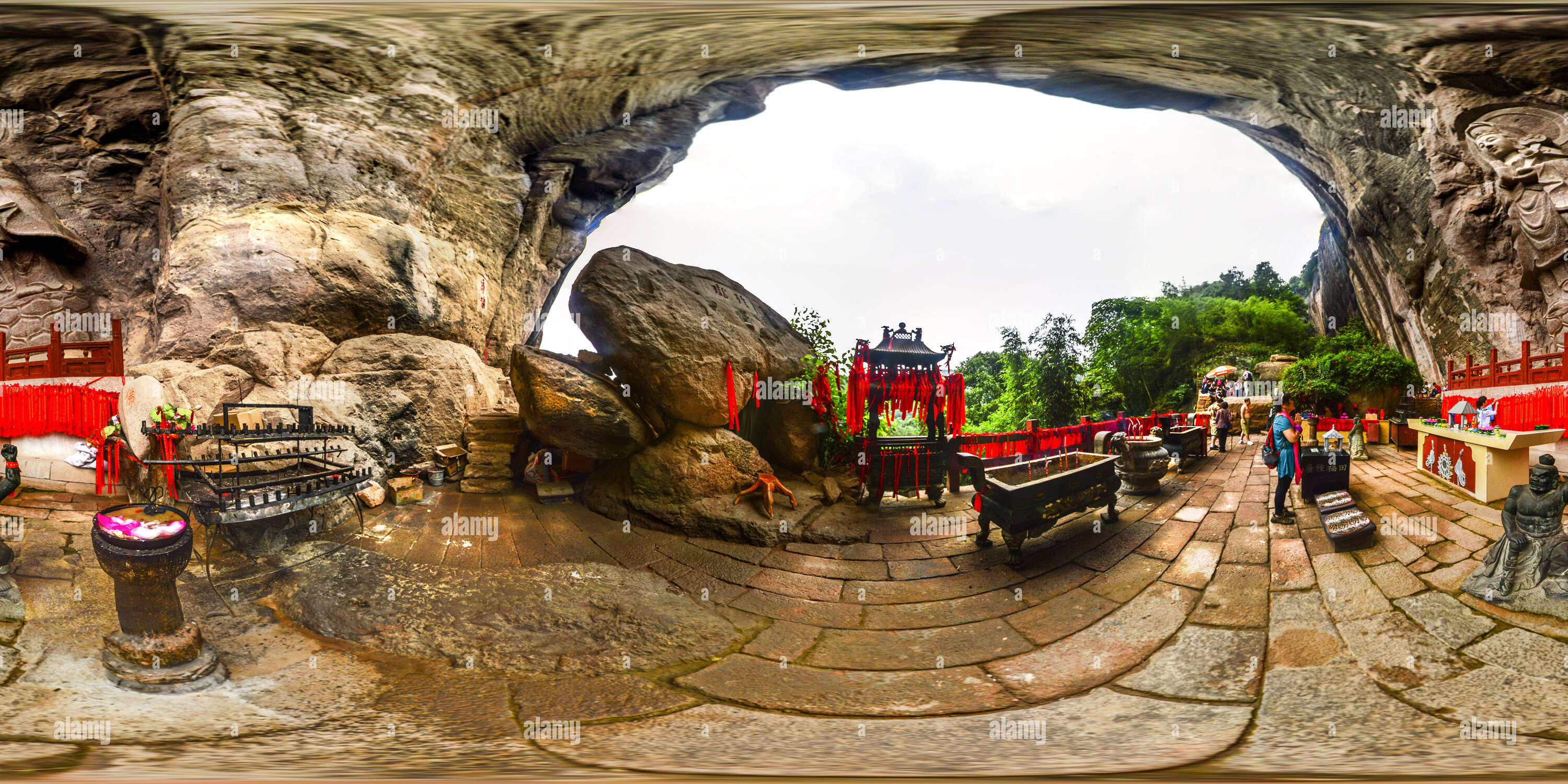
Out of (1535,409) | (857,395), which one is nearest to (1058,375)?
(857,395)

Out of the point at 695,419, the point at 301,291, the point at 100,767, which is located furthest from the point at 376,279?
Answer: the point at 100,767

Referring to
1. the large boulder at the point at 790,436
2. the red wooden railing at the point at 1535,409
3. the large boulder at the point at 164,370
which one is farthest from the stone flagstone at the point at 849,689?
the red wooden railing at the point at 1535,409

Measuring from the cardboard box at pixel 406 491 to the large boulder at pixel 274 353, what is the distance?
1.40 ft

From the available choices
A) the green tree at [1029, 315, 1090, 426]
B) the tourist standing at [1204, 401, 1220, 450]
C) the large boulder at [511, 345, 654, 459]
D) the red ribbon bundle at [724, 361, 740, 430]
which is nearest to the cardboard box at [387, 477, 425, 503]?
the large boulder at [511, 345, 654, 459]

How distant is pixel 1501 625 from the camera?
3.93 ft

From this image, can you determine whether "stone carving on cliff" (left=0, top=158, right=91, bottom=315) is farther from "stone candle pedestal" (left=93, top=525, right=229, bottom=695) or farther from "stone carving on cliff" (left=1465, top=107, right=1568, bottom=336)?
"stone carving on cliff" (left=1465, top=107, right=1568, bottom=336)

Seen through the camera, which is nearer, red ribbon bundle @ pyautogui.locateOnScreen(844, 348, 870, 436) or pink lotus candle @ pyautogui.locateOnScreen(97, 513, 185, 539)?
pink lotus candle @ pyautogui.locateOnScreen(97, 513, 185, 539)

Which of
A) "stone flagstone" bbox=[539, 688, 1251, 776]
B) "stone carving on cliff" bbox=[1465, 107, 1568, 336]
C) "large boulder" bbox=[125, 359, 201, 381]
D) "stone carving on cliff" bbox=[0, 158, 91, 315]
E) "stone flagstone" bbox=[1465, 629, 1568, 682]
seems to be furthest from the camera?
"stone carving on cliff" bbox=[0, 158, 91, 315]

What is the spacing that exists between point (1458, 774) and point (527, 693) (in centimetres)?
209

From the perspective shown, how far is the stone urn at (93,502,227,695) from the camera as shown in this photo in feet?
3.86

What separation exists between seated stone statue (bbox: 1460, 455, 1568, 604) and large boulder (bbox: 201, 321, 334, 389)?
319 centimetres

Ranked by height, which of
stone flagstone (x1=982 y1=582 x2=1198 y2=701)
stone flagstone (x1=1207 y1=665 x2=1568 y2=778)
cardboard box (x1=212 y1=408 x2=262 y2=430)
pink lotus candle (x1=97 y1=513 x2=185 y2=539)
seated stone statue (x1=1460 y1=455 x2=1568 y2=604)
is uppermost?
cardboard box (x1=212 y1=408 x2=262 y2=430)

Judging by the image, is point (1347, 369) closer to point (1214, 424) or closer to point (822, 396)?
point (1214, 424)

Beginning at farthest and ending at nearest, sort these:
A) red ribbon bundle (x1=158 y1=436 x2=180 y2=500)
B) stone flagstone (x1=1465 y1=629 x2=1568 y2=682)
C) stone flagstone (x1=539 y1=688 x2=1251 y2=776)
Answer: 1. red ribbon bundle (x1=158 y1=436 x2=180 y2=500)
2. stone flagstone (x1=1465 y1=629 x2=1568 y2=682)
3. stone flagstone (x1=539 y1=688 x2=1251 y2=776)
